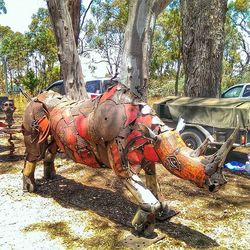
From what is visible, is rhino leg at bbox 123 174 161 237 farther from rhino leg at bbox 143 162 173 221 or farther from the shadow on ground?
rhino leg at bbox 143 162 173 221

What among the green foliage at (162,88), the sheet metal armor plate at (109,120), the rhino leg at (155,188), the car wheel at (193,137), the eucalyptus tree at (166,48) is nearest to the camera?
the sheet metal armor plate at (109,120)

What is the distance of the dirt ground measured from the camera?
3553 millimetres

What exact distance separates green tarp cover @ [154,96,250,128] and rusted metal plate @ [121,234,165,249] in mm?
3921

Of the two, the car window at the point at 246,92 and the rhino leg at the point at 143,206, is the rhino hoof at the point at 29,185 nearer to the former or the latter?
the rhino leg at the point at 143,206

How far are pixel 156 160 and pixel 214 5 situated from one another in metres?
5.42

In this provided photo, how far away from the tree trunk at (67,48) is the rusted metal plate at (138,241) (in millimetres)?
3499

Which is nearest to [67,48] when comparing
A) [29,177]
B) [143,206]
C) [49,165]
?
[49,165]

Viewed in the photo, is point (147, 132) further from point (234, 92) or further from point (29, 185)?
point (234, 92)

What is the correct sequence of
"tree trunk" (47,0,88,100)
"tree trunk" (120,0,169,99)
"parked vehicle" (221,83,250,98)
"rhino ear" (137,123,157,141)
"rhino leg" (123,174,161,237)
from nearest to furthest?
"rhino ear" (137,123,157,141), "rhino leg" (123,174,161,237), "tree trunk" (120,0,169,99), "tree trunk" (47,0,88,100), "parked vehicle" (221,83,250,98)

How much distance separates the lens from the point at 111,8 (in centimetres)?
2991

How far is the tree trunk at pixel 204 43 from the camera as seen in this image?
7699mm

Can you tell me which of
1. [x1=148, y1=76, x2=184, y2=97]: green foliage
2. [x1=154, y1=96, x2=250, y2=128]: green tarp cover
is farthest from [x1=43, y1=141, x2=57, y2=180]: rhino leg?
[x1=148, y1=76, x2=184, y2=97]: green foliage

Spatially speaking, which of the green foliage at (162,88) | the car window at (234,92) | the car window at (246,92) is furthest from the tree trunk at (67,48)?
the green foliage at (162,88)

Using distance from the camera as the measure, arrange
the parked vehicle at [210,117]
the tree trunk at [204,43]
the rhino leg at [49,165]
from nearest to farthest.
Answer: the rhino leg at [49,165]
the parked vehicle at [210,117]
the tree trunk at [204,43]
